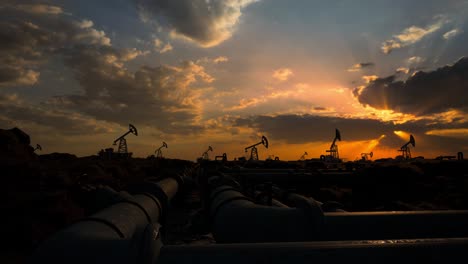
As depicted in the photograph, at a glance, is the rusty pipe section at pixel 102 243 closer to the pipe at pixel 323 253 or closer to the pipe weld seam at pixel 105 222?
the pipe weld seam at pixel 105 222

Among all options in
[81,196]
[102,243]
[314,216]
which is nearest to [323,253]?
[314,216]

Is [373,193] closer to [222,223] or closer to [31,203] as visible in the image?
[222,223]

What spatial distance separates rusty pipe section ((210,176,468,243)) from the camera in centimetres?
575

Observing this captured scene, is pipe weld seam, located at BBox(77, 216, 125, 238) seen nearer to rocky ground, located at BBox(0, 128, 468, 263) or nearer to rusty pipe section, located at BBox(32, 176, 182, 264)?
rusty pipe section, located at BBox(32, 176, 182, 264)

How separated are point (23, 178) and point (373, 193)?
19.8 metres

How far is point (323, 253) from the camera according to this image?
3.75m

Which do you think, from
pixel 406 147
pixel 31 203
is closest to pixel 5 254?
pixel 31 203

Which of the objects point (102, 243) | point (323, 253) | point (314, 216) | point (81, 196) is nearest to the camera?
point (323, 253)

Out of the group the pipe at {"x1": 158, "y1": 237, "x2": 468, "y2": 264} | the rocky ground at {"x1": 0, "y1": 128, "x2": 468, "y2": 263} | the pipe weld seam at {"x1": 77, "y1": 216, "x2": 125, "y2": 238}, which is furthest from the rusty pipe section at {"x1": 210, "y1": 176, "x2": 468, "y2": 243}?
the rocky ground at {"x1": 0, "y1": 128, "x2": 468, "y2": 263}

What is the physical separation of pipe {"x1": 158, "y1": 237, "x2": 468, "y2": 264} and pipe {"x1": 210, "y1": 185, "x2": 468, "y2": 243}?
1.89m

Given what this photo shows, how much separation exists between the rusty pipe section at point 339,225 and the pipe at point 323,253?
6.20 feet

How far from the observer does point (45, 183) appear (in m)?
13.8

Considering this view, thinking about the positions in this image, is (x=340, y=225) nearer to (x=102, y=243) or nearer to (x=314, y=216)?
(x=314, y=216)

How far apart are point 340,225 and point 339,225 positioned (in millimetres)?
17
